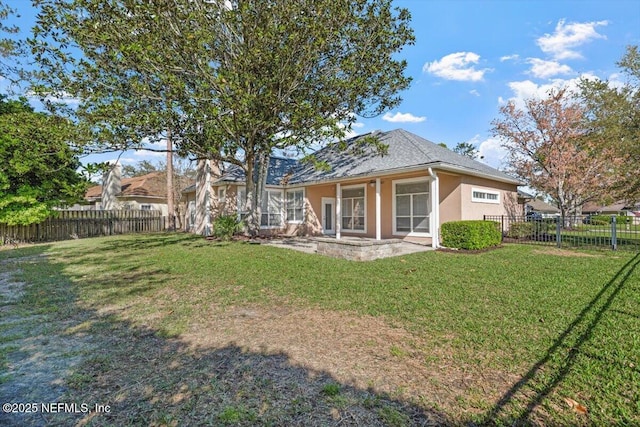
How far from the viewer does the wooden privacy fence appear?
47.0ft

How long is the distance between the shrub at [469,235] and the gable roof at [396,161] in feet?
7.01

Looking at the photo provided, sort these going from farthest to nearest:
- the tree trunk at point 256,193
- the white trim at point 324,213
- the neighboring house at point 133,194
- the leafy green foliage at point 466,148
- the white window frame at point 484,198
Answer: the leafy green foliage at point 466,148
the neighboring house at point 133,194
the white trim at point 324,213
the tree trunk at point 256,193
the white window frame at point 484,198

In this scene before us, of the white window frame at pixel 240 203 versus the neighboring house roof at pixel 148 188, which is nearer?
the white window frame at pixel 240 203

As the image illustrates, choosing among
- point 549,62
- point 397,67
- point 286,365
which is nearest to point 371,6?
point 397,67

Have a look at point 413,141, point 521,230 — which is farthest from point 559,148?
point 413,141

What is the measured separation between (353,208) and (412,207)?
11.0ft

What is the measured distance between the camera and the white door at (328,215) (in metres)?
17.0

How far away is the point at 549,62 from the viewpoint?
17578 millimetres

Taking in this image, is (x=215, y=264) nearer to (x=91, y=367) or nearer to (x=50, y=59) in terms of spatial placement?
(x=91, y=367)

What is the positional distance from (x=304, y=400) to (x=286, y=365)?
23.7 inches

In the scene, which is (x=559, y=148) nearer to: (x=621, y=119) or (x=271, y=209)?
(x=621, y=119)

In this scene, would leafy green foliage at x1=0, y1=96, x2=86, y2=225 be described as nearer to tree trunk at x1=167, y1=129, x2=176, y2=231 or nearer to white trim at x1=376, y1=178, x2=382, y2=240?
tree trunk at x1=167, y1=129, x2=176, y2=231

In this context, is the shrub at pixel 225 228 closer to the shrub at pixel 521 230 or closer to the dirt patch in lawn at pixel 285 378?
the dirt patch in lawn at pixel 285 378

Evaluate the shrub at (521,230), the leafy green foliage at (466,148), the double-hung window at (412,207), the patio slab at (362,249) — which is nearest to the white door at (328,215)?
the double-hung window at (412,207)
